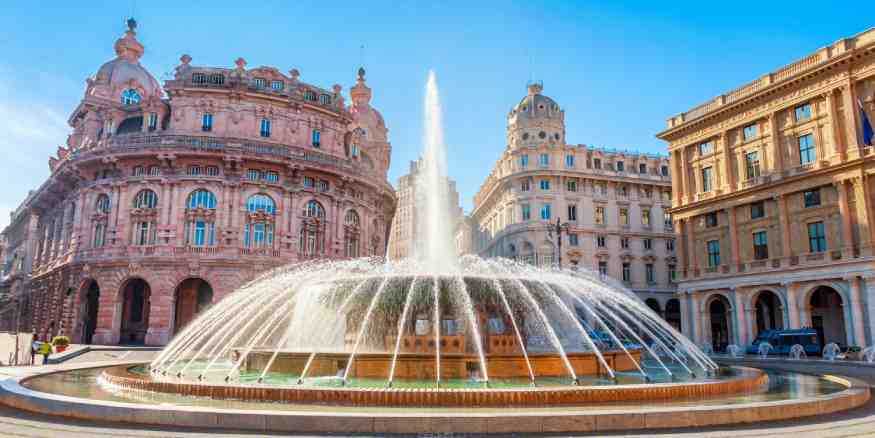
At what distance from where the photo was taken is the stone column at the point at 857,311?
30406 mm

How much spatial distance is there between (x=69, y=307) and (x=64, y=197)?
1266 centimetres

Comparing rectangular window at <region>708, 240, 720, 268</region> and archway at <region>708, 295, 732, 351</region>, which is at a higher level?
rectangular window at <region>708, 240, 720, 268</region>

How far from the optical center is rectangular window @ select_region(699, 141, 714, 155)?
40.9m

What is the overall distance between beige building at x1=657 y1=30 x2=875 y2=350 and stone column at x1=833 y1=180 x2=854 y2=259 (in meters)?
0.05

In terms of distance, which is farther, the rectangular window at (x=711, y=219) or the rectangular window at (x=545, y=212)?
the rectangular window at (x=545, y=212)

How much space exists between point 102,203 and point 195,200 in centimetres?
747

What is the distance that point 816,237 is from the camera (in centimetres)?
3375

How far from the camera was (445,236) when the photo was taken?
18.5 m

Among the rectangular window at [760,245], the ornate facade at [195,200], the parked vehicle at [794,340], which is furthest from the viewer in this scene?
the ornate facade at [195,200]

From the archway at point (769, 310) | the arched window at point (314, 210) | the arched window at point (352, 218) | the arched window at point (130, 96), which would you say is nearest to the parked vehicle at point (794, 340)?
the archway at point (769, 310)

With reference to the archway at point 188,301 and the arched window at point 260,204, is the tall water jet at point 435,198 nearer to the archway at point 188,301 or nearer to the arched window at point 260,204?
the arched window at point 260,204

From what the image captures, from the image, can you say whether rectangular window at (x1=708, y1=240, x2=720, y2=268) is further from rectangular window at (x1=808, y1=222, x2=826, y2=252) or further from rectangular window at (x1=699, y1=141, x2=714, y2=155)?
rectangular window at (x1=808, y1=222, x2=826, y2=252)

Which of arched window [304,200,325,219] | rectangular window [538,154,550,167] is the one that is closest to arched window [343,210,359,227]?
arched window [304,200,325,219]

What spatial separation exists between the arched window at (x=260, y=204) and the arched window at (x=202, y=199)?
2.34 m
